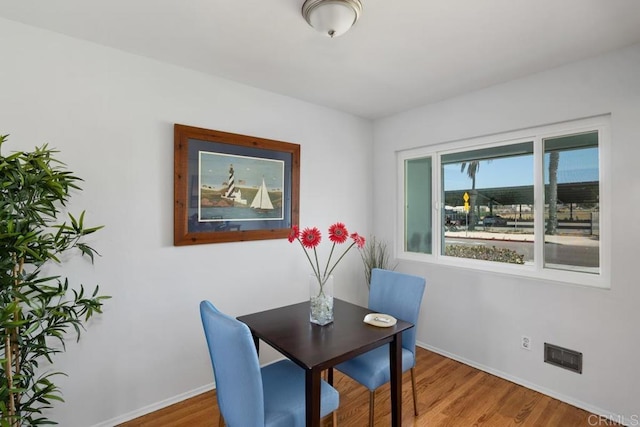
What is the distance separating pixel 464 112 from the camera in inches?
112

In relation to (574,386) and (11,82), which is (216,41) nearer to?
(11,82)

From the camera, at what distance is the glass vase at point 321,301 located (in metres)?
1.81

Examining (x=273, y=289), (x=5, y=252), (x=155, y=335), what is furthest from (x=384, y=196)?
(x=5, y=252)

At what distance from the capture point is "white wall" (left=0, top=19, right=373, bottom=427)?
184 cm

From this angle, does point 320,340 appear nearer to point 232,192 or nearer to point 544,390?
point 232,192

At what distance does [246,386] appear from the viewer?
127 centimetres

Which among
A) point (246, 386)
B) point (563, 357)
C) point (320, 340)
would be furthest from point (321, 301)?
point (563, 357)

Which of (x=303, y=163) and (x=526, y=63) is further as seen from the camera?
(x=303, y=163)

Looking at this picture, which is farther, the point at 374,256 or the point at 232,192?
the point at 374,256

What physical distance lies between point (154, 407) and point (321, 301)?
150 cm

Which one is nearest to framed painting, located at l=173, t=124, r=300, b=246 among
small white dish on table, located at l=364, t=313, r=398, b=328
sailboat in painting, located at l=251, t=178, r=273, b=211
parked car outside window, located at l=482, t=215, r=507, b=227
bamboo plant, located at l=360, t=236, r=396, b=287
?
sailboat in painting, located at l=251, t=178, r=273, b=211

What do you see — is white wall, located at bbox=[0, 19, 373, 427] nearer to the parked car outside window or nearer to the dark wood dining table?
the dark wood dining table

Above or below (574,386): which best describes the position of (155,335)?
above

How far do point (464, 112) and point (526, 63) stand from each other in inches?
25.1
